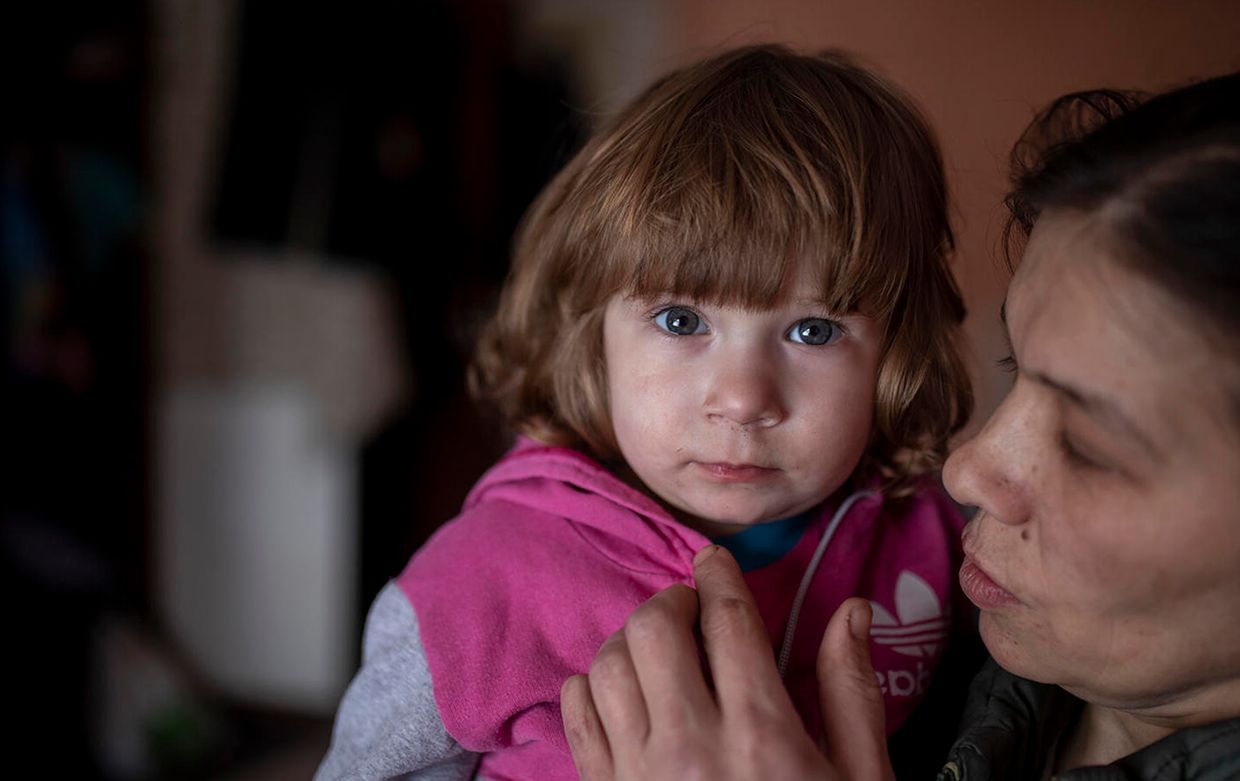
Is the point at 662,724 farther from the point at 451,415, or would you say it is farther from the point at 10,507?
the point at 451,415

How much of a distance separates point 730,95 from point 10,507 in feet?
7.03

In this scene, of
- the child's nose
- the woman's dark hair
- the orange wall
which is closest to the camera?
the woman's dark hair

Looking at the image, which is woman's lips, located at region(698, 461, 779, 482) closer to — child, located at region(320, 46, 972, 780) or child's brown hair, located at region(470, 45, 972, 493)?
child, located at region(320, 46, 972, 780)

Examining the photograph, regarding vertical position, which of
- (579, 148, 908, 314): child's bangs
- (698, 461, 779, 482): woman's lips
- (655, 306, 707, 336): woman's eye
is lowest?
(698, 461, 779, 482): woman's lips

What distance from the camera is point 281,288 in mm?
3018

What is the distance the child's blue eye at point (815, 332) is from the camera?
853mm

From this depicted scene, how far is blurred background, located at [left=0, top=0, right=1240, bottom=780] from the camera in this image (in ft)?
7.98

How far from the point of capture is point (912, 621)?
2.92 feet

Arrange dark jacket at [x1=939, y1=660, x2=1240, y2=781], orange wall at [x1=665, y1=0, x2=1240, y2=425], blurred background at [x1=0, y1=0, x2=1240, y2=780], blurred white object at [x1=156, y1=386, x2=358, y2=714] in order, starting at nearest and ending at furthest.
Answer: dark jacket at [x1=939, y1=660, x2=1240, y2=781]
orange wall at [x1=665, y1=0, x2=1240, y2=425]
blurred background at [x1=0, y1=0, x2=1240, y2=780]
blurred white object at [x1=156, y1=386, x2=358, y2=714]

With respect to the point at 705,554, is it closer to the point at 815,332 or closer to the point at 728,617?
the point at 728,617

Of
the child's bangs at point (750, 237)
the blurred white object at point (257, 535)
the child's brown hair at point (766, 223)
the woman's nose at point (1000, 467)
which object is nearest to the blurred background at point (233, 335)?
the blurred white object at point (257, 535)

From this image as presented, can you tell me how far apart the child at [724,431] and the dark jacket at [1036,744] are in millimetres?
102

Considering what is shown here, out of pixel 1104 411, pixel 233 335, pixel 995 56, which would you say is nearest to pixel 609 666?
pixel 1104 411

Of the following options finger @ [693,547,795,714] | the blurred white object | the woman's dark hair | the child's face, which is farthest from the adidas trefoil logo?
the blurred white object
